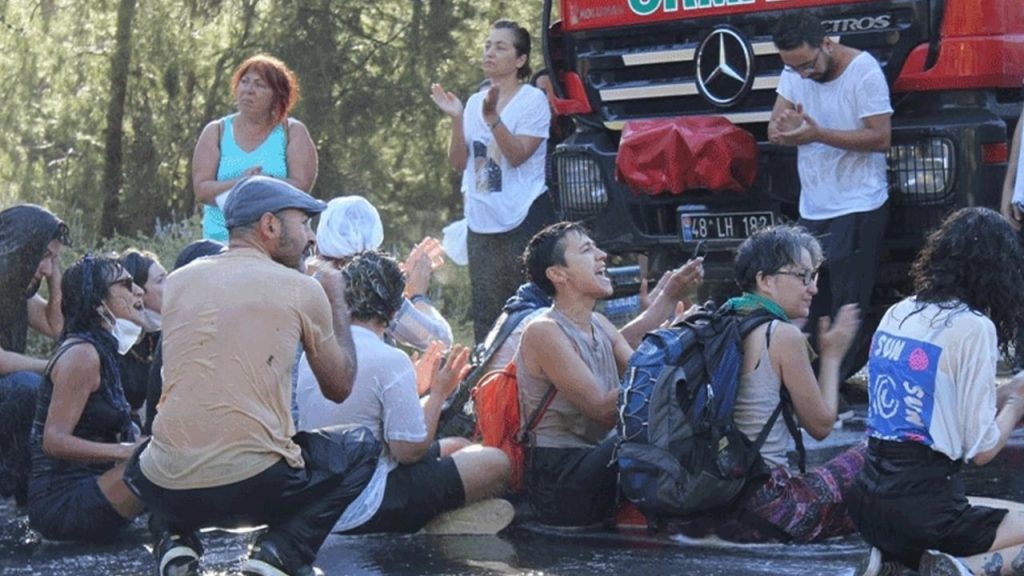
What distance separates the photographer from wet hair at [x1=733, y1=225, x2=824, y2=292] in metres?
6.70

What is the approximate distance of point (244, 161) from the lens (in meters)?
9.23

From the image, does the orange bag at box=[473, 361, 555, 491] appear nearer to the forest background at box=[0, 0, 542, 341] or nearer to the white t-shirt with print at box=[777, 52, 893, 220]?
the white t-shirt with print at box=[777, 52, 893, 220]

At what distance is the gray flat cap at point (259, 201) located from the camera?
609 centimetres

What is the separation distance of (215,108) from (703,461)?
337 inches

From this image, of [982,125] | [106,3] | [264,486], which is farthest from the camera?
[106,3]

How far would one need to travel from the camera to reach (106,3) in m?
14.2

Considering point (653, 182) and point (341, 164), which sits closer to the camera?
point (653, 182)

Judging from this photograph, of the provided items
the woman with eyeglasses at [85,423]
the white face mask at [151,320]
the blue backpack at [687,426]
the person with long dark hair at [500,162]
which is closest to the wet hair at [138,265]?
the white face mask at [151,320]

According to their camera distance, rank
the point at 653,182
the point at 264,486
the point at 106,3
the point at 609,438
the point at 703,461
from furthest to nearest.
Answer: the point at 106,3 < the point at 653,182 < the point at 609,438 < the point at 703,461 < the point at 264,486

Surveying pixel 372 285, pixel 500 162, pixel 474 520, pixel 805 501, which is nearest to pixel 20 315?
pixel 372 285

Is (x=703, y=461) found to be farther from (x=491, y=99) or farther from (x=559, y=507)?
(x=491, y=99)

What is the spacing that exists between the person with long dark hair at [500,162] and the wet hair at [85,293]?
291 cm

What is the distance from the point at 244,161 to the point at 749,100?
8.02 ft

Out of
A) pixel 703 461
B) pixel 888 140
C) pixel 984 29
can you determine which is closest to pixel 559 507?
pixel 703 461
